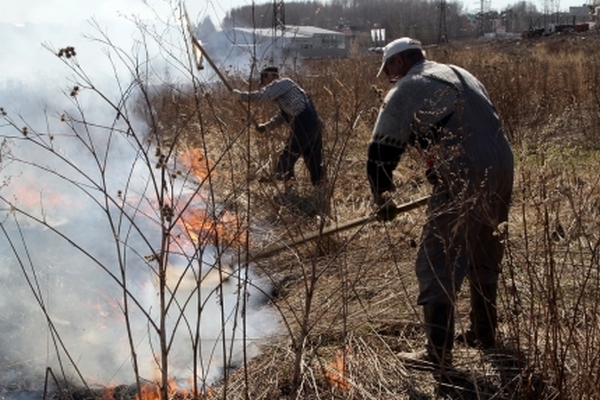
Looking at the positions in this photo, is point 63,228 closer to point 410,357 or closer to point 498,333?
point 410,357

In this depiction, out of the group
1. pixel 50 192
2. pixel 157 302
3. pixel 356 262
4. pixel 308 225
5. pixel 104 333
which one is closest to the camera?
pixel 104 333

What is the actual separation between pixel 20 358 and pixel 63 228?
1825 mm

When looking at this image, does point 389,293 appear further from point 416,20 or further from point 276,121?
point 416,20

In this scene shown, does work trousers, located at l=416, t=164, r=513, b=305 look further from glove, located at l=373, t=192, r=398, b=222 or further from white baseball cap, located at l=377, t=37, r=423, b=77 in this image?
white baseball cap, located at l=377, t=37, r=423, b=77

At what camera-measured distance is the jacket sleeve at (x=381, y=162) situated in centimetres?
380

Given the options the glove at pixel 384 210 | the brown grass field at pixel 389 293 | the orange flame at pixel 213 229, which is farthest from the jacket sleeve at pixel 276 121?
the glove at pixel 384 210


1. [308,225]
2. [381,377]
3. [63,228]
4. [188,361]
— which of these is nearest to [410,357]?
[381,377]

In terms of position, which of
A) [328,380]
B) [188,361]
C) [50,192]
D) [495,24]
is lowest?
[188,361]

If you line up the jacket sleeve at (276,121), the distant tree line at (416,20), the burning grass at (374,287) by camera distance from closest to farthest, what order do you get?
the burning grass at (374,287)
the jacket sleeve at (276,121)
the distant tree line at (416,20)

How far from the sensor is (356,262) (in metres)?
5.59

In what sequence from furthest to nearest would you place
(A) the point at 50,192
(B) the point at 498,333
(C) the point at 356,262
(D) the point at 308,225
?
(A) the point at 50,192, (D) the point at 308,225, (C) the point at 356,262, (B) the point at 498,333

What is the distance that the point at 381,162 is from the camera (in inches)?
147

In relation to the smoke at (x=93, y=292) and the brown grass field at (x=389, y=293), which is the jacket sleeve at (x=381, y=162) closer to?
the brown grass field at (x=389, y=293)

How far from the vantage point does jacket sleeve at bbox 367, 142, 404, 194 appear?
3.80 m
